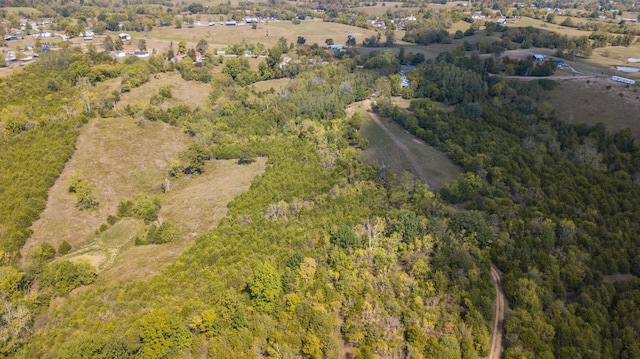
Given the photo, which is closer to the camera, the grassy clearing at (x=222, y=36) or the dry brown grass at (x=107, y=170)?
the dry brown grass at (x=107, y=170)

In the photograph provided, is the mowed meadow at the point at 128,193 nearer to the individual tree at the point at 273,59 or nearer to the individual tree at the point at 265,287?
the individual tree at the point at 265,287

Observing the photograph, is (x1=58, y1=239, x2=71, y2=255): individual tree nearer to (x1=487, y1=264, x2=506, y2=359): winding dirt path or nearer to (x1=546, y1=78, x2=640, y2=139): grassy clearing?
(x1=487, y1=264, x2=506, y2=359): winding dirt path

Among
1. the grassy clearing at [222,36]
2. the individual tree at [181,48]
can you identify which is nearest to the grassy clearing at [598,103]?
the grassy clearing at [222,36]

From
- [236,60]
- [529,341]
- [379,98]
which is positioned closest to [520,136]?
[379,98]

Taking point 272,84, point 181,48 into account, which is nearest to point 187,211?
point 272,84

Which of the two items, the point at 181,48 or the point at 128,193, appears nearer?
the point at 128,193

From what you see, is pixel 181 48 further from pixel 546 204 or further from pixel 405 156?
pixel 546 204
